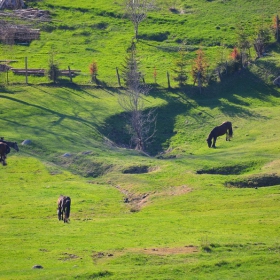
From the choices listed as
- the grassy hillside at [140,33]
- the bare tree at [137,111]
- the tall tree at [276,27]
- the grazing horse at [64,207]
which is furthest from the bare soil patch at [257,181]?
the tall tree at [276,27]

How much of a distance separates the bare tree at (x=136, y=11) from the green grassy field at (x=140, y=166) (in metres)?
1.58

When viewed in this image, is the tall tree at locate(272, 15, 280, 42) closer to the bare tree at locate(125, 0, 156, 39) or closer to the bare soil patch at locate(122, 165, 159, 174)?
the bare tree at locate(125, 0, 156, 39)

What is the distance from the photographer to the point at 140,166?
57781 mm

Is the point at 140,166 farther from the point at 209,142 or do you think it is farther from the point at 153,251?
the point at 153,251

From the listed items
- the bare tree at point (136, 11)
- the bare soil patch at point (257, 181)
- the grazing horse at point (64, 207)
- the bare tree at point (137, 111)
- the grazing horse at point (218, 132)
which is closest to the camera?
the grazing horse at point (64, 207)

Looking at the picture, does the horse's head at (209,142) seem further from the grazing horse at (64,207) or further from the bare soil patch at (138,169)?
the grazing horse at (64,207)

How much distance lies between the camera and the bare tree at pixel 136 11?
98.9 metres

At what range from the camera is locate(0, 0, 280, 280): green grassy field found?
34.8 meters

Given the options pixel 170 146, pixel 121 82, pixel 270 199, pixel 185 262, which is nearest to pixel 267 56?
pixel 121 82

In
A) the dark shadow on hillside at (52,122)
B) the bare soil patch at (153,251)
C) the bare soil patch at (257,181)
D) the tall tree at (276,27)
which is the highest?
the tall tree at (276,27)

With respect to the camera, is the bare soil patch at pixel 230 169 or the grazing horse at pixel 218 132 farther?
the grazing horse at pixel 218 132

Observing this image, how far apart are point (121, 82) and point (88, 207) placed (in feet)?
120

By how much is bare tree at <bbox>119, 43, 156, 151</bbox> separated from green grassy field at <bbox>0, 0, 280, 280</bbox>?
40.9 inches

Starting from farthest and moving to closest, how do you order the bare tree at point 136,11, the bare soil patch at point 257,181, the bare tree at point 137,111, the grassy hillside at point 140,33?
1. the bare tree at point 136,11
2. the grassy hillside at point 140,33
3. the bare tree at point 137,111
4. the bare soil patch at point 257,181
